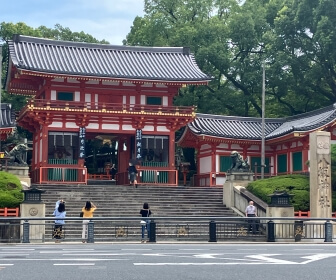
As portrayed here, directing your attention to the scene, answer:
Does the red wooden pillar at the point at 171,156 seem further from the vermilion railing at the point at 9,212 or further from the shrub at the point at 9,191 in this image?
the vermilion railing at the point at 9,212

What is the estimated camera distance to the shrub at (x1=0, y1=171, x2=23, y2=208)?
1222 inches

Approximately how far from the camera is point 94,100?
45.7 metres

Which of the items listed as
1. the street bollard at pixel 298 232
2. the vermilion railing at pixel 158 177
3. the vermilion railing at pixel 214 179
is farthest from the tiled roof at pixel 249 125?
the street bollard at pixel 298 232

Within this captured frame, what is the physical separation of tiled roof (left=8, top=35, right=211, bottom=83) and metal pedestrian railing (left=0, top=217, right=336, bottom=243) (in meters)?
16.8

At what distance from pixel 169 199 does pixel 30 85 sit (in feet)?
51.1

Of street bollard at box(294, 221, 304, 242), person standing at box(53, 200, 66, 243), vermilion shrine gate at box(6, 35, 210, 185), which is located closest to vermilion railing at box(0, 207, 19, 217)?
person standing at box(53, 200, 66, 243)

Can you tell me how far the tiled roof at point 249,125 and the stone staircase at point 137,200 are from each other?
19.9ft

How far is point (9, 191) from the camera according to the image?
3191cm

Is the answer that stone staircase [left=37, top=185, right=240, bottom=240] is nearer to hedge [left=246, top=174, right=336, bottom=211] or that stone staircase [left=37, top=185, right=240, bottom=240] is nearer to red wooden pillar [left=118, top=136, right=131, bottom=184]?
hedge [left=246, top=174, right=336, bottom=211]

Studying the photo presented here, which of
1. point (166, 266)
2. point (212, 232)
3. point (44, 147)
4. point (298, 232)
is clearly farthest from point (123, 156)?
point (166, 266)

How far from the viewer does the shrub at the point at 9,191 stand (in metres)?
31.0

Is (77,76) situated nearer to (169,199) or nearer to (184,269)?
(169,199)

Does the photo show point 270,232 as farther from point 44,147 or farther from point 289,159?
point 44,147

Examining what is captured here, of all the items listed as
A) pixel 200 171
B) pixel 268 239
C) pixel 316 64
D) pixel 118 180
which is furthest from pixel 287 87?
pixel 268 239
